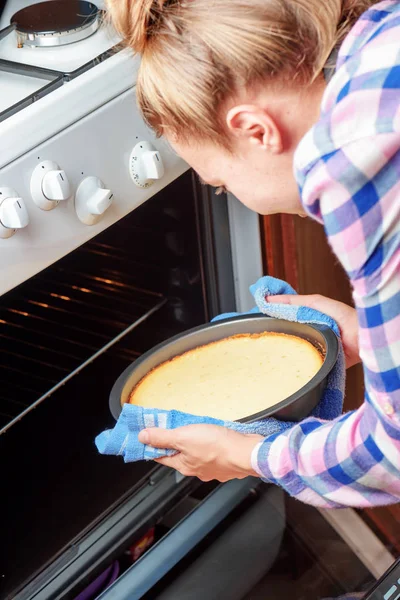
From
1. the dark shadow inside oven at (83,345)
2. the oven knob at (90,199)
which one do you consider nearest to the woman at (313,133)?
the oven knob at (90,199)

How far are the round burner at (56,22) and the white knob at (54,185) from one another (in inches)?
10.7

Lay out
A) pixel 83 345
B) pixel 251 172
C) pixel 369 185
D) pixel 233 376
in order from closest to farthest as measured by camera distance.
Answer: pixel 369 185
pixel 251 172
pixel 233 376
pixel 83 345

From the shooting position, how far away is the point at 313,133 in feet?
2.11

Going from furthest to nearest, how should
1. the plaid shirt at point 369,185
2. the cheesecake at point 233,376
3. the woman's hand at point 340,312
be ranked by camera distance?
the woman's hand at point 340,312
the cheesecake at point 233,376
the plaid shirt at point 369,185

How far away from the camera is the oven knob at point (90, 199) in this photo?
101cm

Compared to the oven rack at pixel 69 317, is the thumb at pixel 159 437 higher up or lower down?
higher up

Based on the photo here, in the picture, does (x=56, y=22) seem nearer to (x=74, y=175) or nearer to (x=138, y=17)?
(x=74, y=175)

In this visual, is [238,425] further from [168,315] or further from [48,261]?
[168,315]

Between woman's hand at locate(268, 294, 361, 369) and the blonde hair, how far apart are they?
1.39ft

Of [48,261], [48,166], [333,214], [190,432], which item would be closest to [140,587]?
[190,432]

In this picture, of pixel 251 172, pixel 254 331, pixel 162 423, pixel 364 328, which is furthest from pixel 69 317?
pixel 364 328

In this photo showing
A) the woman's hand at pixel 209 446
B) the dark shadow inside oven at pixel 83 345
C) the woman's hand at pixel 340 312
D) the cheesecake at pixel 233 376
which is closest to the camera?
the woman's hand at pixel 209 446

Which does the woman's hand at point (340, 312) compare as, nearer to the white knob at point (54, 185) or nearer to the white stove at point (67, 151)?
the white stove at point (67, 151)

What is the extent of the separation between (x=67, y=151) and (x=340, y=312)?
404 mm
